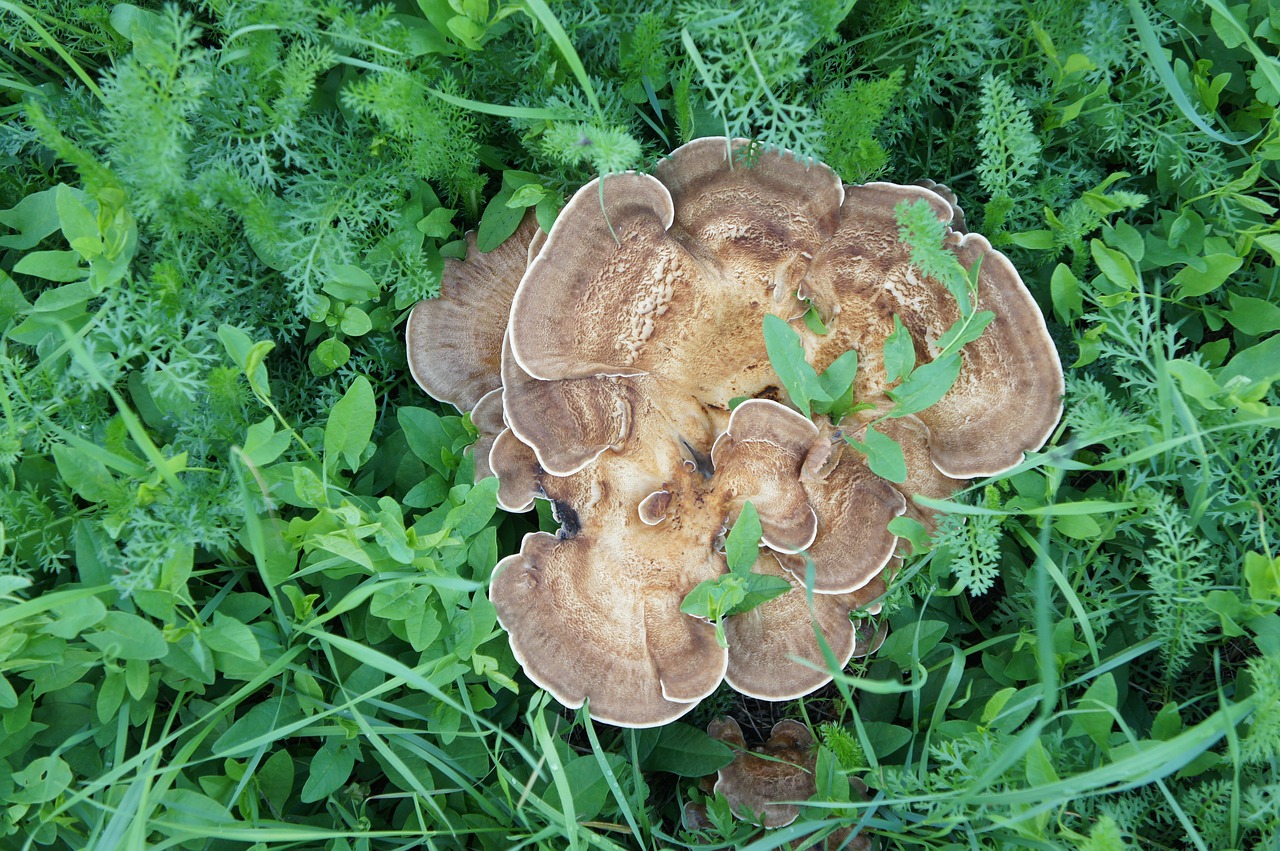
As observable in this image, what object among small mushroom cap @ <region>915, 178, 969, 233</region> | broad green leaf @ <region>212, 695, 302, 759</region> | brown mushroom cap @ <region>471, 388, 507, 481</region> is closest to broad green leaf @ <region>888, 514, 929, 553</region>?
small mushroom cap @ <region>915, 178, 969, 233</region>

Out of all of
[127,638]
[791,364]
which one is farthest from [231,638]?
[791,364]

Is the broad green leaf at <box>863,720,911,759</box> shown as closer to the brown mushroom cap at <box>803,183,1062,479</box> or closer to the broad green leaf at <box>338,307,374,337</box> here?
the brown mushroom cap at <box>803,183,1062,479</box>

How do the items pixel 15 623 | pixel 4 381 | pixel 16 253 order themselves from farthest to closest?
pixel 16 253, pixel 4 381, pixel 15 623

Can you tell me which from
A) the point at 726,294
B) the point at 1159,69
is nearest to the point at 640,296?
the point at 726,294

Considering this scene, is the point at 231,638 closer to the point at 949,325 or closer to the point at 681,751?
the point at 681,751

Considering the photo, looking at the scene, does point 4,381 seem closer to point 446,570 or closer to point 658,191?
point 446,570
